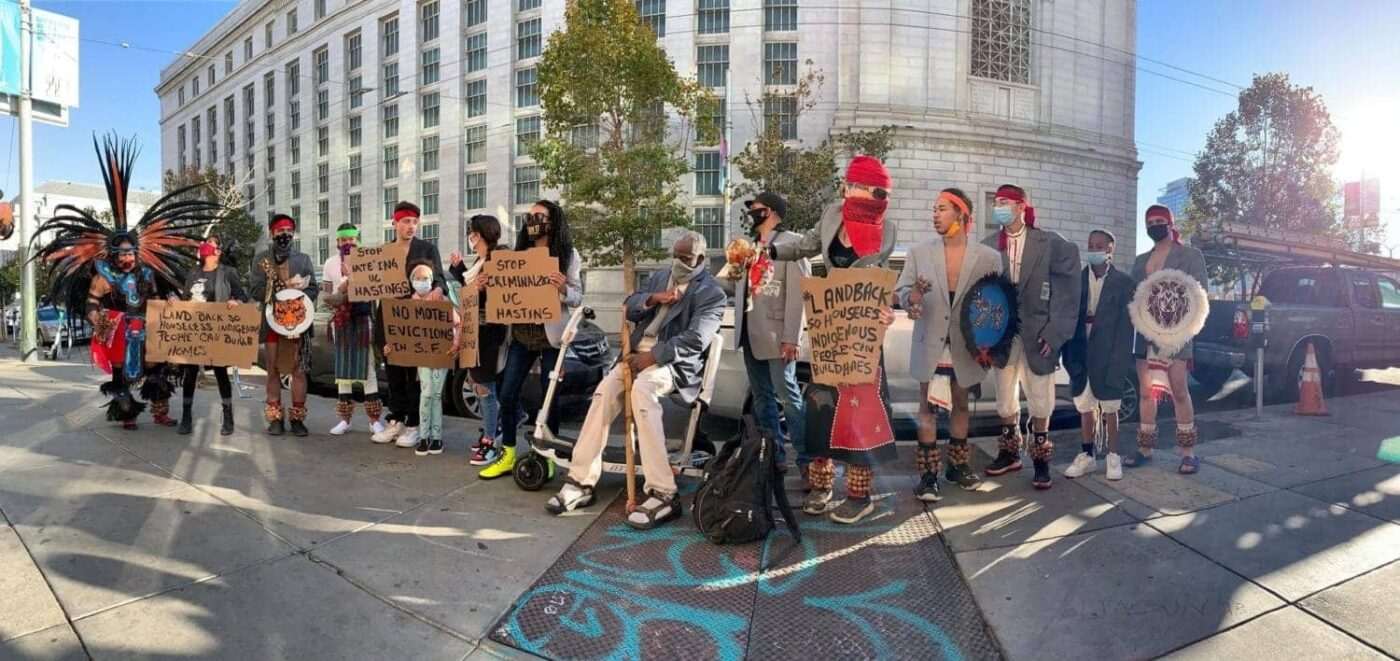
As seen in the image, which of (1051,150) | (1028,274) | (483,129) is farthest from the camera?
(483,129)

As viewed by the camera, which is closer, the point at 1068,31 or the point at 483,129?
the point at 1068,31

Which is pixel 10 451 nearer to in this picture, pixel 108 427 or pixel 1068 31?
pixel 108 427

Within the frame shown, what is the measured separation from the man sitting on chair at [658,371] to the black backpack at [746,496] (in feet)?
1.19

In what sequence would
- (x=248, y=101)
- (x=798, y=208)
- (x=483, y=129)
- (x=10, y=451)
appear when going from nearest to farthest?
(x=10, y=451)
(x=798, y=208)
(x=483, y=129)
(x=248, y=101)

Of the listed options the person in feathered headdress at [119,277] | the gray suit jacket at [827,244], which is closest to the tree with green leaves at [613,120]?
the person in feathered headdress at [119,277]

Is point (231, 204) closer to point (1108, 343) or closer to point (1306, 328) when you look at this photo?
point (1108, 343)

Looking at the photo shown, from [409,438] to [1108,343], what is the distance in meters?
5.19

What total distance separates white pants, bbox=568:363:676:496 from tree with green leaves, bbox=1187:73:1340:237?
2390cm

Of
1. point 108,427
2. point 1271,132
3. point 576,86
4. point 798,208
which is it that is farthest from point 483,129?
point 1271,132

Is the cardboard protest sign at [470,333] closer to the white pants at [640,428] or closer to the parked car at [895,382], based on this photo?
the white pants at [640,428]

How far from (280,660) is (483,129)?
100 feet

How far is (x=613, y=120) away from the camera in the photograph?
20453 millimetres

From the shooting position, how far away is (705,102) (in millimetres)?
21297

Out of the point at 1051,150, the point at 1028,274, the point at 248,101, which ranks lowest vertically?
the point at 1028,274
